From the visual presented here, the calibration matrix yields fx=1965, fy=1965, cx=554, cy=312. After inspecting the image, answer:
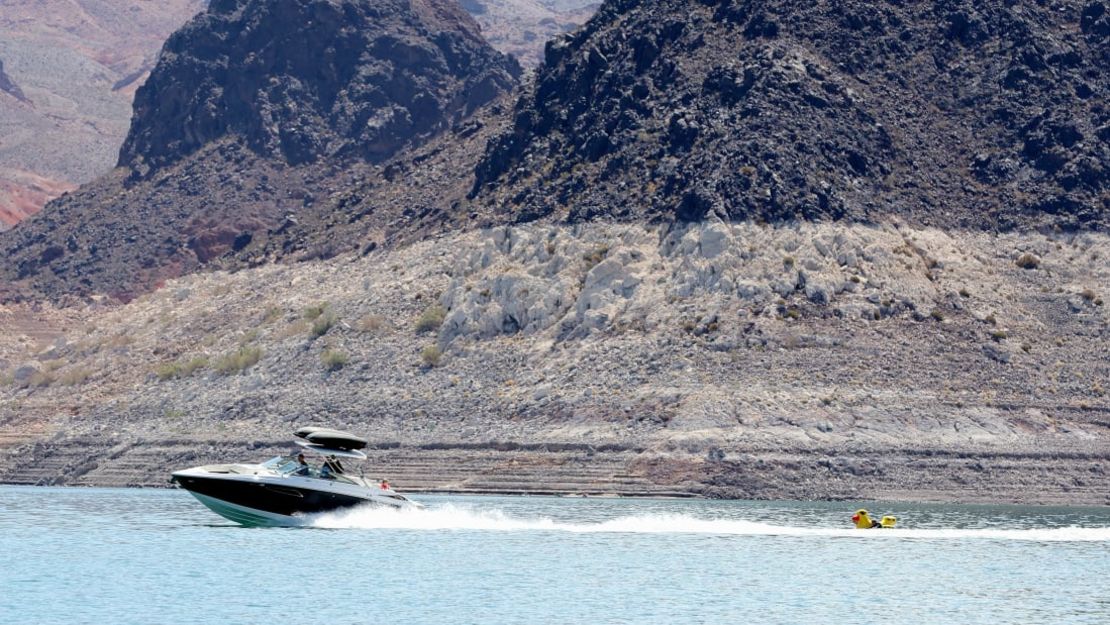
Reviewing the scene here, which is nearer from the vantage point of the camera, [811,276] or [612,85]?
[811,276]

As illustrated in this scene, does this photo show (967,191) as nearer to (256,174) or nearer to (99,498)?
(99,498)

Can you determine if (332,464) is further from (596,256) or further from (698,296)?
(596,256)

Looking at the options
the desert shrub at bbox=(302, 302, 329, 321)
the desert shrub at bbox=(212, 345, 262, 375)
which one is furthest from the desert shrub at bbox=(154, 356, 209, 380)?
the desert shrub at bbox=(302, 302, 329, 321)

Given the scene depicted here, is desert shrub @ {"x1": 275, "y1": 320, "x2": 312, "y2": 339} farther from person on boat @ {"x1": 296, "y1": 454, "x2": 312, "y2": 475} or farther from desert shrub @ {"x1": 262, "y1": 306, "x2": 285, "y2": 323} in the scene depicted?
person on boat @ {"x1": 296, "y1": 454, "x2": 312, "y2": 475}

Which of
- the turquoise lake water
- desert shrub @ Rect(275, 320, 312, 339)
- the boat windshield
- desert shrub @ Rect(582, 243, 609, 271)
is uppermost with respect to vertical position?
desert shrub @ Rect(582, 243, 609, 271)

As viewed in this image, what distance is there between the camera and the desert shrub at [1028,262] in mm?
122750

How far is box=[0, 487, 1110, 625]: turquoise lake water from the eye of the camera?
2254 inches

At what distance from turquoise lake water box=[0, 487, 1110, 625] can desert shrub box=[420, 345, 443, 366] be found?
2998 cm

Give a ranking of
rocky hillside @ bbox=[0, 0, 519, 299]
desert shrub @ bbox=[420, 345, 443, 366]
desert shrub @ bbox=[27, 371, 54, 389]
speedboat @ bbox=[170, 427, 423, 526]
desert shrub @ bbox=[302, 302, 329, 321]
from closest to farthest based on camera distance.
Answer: speedboat @ bbox=[170, 427, 423, 526] → desert shrub @ bbox=[420, 345, 443, 366] → desert shrub @ bbox=[302, 302, 329, 321] → desert shrub @ bbox=[27, 371, 54, 389] → rocky hillside @ bbox=[0, 0, 519, 299]

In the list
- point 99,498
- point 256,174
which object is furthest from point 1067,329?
point 256,174

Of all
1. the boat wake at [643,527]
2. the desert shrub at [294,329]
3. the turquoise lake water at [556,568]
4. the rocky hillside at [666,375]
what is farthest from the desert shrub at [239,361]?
the boat wake at [643,527]

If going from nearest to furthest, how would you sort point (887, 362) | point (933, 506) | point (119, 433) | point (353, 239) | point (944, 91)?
point (933, 506), point (887, 362), point (119, 433), point (944, 91), point (353, 239)

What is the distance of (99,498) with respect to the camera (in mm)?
106625

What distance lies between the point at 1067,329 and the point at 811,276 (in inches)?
611
